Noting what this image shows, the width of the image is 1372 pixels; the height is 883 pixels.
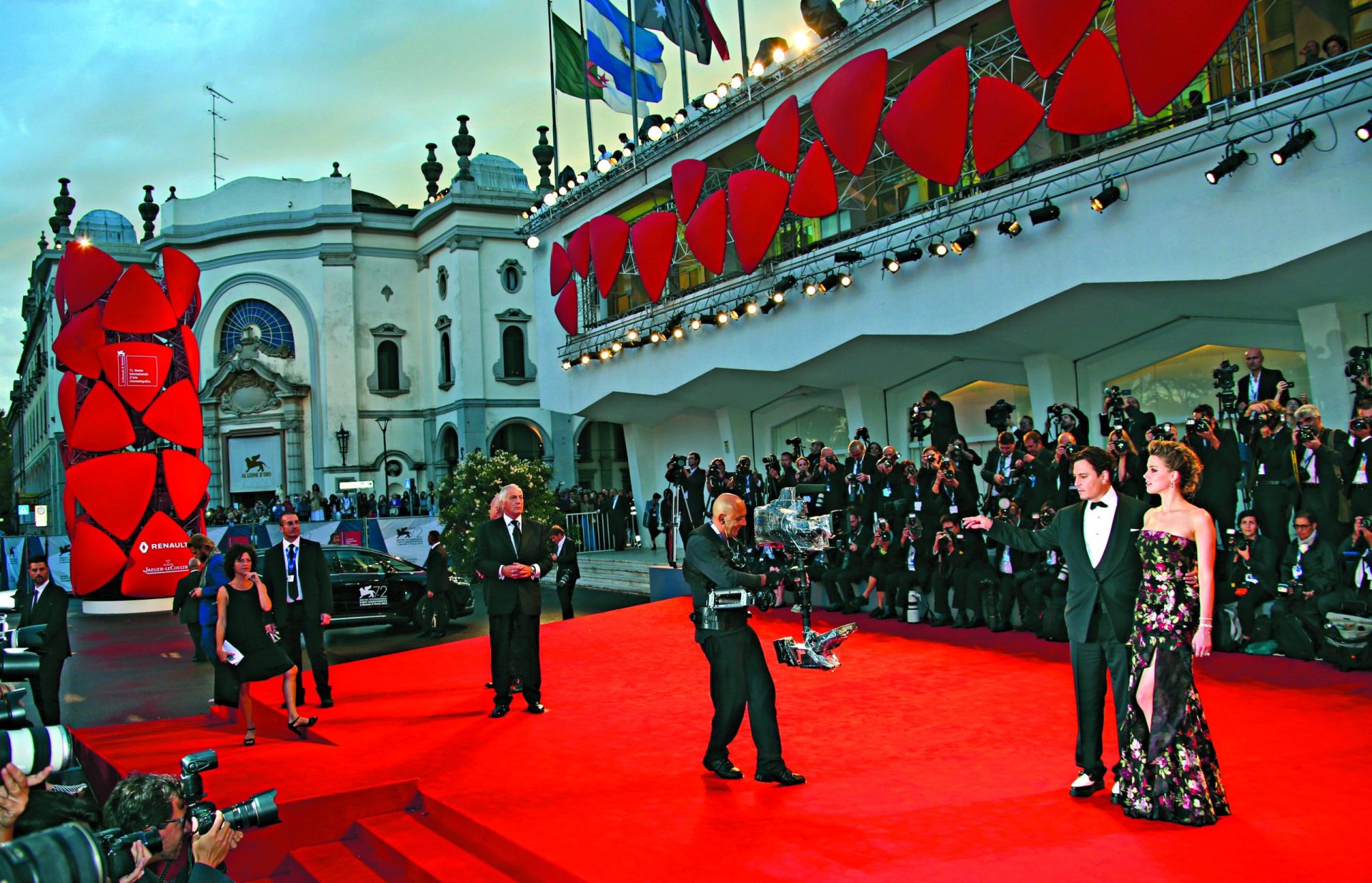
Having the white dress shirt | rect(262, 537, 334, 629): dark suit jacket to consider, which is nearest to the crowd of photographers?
the white dress shirt

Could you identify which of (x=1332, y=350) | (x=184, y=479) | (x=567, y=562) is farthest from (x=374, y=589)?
(x=1332, y=350)

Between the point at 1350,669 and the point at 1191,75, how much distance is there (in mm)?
6989

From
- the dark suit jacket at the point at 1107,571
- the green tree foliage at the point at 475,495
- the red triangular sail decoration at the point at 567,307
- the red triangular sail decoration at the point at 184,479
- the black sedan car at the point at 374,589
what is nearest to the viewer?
the dark suit jacket at the point at 1107,571

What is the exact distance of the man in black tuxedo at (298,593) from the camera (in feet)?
30.2

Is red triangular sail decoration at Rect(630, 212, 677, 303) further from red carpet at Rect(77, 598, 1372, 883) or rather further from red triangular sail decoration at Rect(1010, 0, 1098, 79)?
red carpet at Rect(77, 598, 1372, 883)

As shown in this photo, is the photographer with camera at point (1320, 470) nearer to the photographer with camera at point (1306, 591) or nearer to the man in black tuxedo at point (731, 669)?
the photographer with camera at point (1306, 591)

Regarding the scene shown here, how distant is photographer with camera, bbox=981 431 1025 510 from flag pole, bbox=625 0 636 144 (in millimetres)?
14238

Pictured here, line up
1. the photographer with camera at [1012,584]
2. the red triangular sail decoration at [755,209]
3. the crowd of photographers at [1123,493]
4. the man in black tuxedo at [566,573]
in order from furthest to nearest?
the red triangular sail decoration at [755,209] < the man in black tuxedo at [566,573] < the photographer with camera at [1012,584] < the crowd of photographers at [1123,493]

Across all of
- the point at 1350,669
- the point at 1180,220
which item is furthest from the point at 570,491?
the point at 1350,669

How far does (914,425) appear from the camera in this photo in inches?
562

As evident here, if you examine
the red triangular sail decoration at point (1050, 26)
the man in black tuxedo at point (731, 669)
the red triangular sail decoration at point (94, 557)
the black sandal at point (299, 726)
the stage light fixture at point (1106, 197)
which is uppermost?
the red triangular sail decoration at point (1050, 26)

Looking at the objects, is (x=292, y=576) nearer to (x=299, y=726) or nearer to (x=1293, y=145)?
(x=299, y=726)

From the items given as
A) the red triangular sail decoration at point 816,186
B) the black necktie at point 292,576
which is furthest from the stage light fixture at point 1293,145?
the black necktie at point 292,576

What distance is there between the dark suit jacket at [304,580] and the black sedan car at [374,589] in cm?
616
